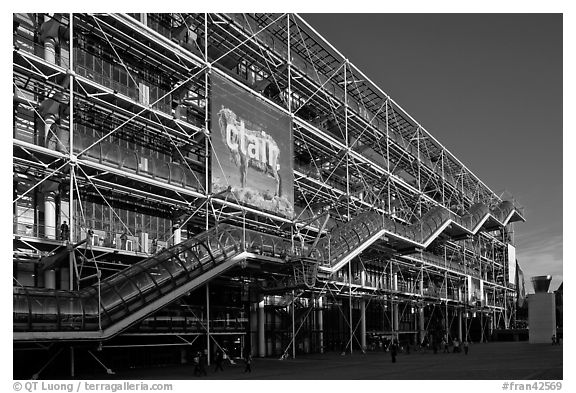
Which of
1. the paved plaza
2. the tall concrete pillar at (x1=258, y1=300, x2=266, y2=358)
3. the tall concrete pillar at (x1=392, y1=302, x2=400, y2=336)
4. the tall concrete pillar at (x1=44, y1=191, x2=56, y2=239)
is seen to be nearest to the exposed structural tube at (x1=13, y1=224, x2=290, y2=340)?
the tall concrete pillar at (x1=44, y1=191, x2=56, y2=239)

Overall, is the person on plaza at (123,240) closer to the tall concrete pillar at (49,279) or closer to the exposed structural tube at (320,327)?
the tall concrete pillar at (49,279)

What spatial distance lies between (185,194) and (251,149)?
14.1 feet

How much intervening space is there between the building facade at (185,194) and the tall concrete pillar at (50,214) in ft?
0.19

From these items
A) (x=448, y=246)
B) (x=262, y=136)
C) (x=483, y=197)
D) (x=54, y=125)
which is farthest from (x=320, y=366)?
(x=483, y=197)

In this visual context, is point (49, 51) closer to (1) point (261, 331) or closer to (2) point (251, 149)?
(2) point (251, 149)

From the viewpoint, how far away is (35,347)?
17.8 metres

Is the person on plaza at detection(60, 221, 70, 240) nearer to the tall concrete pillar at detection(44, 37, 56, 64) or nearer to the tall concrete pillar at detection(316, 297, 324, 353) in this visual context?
the tall concrete pillar at detection(44, 37, 56, 64)

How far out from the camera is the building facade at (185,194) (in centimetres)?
1947

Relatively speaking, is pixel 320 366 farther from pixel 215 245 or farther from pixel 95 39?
pixel 95 39

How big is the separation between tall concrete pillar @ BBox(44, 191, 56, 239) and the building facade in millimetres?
57

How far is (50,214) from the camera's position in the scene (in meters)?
20.6

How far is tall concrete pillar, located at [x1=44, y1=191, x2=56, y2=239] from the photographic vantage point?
803 inches

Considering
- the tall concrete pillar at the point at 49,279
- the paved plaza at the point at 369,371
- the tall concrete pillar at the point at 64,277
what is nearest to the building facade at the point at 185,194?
the tall concrete pillar at the point at 49,279

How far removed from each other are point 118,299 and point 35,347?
7.54 ft
